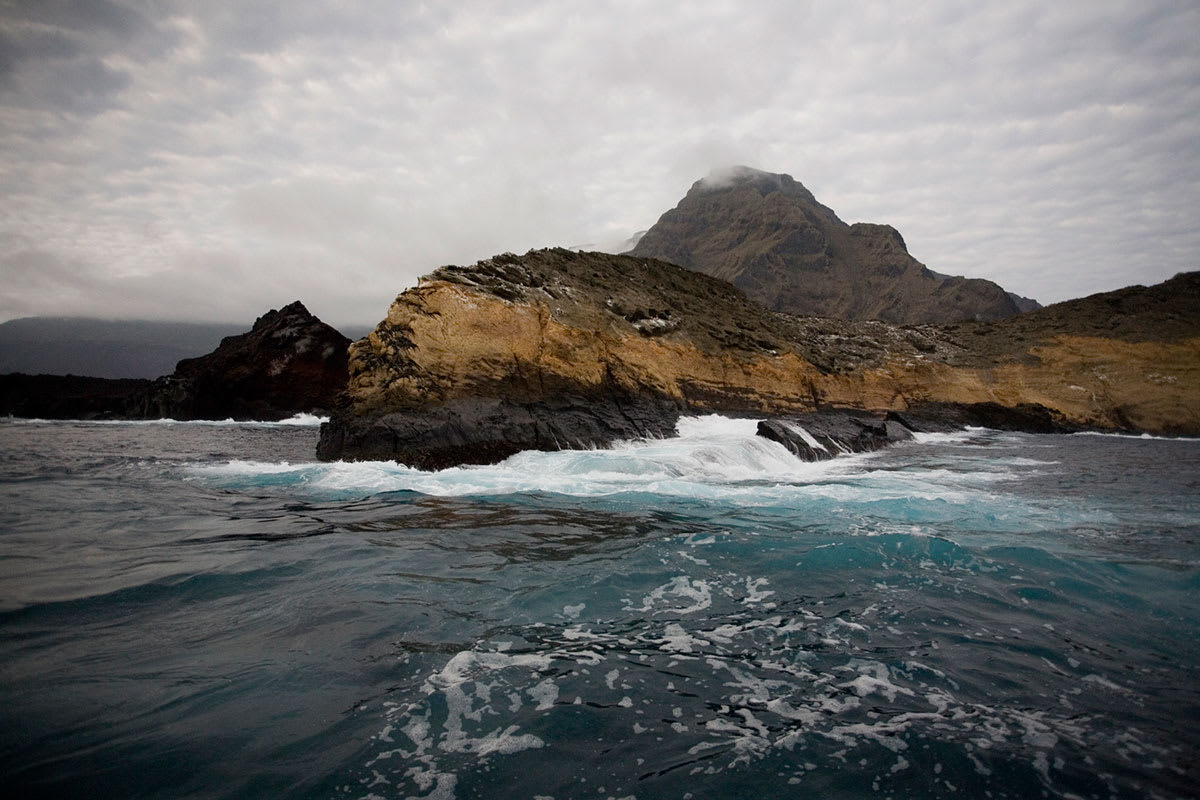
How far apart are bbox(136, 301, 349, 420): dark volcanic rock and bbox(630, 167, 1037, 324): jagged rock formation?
3614 centimetres

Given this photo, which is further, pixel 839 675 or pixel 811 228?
pixel 811 228

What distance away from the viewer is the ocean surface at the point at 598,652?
242cm

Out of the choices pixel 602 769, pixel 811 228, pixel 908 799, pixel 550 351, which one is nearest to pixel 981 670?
pixel 908 799

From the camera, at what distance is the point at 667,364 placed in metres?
19.8

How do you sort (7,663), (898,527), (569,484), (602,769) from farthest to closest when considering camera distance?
(569,484) < (898,527) < (7,663) < (602,769)

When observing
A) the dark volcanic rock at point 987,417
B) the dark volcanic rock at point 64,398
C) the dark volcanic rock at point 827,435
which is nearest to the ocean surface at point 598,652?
the dark volcanic rock at point 827,435

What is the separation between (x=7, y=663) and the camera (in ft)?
10.6

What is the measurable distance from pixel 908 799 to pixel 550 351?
562 inches

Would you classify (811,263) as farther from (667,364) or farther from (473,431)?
(473,431)

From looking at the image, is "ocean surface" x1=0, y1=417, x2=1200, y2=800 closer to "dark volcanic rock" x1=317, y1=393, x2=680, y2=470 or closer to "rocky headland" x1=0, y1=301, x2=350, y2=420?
"dark volcanic rock" x1=317, y1=393, x2=680, y2=470

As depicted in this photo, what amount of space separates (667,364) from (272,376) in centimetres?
3046

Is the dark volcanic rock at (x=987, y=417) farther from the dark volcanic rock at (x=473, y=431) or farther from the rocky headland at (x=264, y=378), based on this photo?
the rocky headland at (x=264, y=378)

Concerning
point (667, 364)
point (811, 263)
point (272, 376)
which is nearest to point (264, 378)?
point (272, 376)

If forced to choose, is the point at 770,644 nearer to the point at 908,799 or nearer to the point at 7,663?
the point at 908,799
